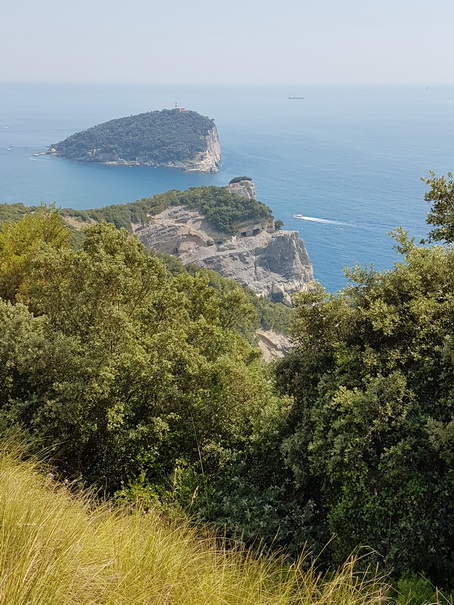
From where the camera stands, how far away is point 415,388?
16.6ft

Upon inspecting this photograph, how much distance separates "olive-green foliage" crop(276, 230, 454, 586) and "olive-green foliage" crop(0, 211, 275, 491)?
4.17 feet

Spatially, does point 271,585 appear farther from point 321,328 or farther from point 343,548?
point 321,328

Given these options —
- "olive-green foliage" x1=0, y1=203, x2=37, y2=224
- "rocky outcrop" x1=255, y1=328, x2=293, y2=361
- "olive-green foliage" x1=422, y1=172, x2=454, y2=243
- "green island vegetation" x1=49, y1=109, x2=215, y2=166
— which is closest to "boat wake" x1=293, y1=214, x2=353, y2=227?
"rocky outcrop" x1=255, y1=328, x2=293, y2=361

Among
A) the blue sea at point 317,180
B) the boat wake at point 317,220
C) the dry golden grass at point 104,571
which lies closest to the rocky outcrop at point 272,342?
the blue sea at point 317,180

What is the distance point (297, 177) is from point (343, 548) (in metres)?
123

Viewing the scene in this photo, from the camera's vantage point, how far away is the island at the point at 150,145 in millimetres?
140250

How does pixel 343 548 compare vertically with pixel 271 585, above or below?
below

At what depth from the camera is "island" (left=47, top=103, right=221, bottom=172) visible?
140250mm

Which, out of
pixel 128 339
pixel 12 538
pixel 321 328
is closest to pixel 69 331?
pixel 128 339

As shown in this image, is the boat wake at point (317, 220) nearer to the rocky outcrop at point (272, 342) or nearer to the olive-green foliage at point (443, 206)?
the rocky outcrop at point (272, 342)

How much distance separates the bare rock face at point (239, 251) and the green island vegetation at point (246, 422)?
67.5 metres

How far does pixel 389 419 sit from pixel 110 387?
389 centimetres

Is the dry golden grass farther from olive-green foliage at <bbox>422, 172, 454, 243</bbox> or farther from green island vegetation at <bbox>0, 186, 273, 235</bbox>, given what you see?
green island vegetation at <bbox>0, 186, 273, 235</bbox>

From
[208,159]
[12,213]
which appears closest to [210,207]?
[12,213]
